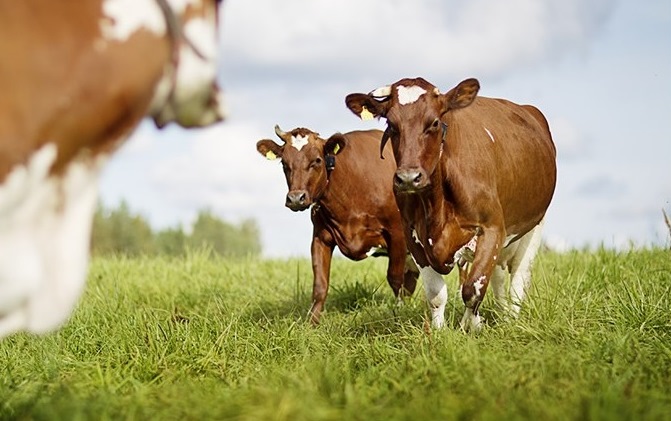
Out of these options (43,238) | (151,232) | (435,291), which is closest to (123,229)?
(151,232)

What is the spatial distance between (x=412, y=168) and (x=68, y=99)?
3272 mm

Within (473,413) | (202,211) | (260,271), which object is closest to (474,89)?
(473,413)

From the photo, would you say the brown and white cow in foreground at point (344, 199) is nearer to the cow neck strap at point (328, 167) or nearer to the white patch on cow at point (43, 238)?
the cow neck strap at point (328, 167)

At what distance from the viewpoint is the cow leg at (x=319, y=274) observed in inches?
346

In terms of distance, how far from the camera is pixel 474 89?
7109mm

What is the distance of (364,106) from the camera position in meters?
7.53

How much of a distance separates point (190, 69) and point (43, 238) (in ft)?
3.14

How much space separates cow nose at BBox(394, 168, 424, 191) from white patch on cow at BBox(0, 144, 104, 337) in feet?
9.47

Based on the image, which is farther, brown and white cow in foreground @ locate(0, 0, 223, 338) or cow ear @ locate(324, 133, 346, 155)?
cow ear @ locate(324, 133, 346, 155)

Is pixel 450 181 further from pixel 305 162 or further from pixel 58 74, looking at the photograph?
pixel 58 74

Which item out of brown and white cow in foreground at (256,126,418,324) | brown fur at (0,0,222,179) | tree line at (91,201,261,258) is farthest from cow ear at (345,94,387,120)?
tree line at (91,201,261,258)

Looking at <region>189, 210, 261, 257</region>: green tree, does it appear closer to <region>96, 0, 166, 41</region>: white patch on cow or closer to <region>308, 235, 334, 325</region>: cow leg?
<region>308, 235, 334, 325</region>: cow leg

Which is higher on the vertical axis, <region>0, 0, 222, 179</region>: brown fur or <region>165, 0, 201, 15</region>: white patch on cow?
<region>165, 0, 201, 15</region>: white patch on cow

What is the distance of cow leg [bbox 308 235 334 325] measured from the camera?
8.78 m
